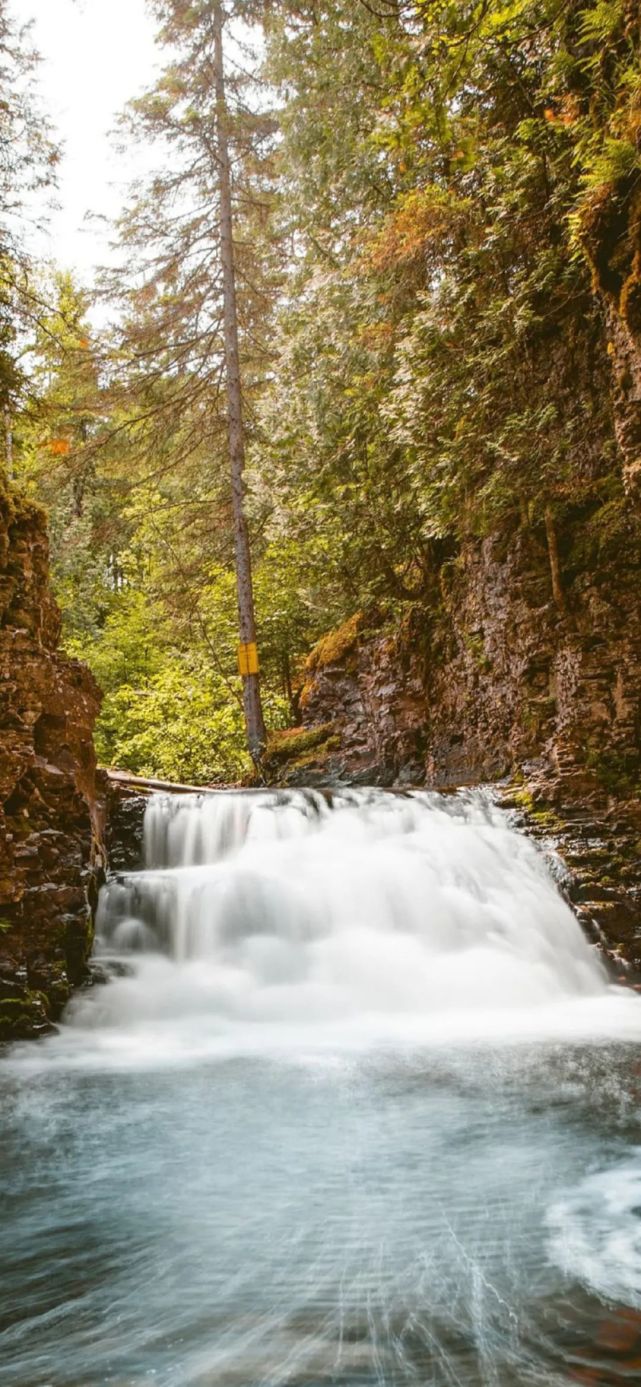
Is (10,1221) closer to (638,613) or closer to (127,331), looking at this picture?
(638,613)

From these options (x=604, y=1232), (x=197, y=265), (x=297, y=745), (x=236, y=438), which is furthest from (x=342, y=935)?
(x=197, y=265)

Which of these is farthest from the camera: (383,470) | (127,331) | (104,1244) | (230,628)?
(230,628)

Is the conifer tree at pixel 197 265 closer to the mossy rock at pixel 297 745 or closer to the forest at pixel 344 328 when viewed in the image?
the forest at pixel 344 328

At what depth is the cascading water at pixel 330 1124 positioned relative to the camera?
2.29m

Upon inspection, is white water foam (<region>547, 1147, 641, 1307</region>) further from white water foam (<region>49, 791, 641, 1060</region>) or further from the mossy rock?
the mossy rock

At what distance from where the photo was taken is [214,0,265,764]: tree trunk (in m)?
13.5

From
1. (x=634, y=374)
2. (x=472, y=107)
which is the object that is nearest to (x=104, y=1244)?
(x=634, y=374)

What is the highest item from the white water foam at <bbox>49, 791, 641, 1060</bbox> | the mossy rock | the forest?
the forest

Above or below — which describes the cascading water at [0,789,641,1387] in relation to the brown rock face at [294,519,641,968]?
below

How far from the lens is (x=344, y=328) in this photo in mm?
10773

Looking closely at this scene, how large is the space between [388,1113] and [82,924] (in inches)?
124

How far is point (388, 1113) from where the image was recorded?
430cm

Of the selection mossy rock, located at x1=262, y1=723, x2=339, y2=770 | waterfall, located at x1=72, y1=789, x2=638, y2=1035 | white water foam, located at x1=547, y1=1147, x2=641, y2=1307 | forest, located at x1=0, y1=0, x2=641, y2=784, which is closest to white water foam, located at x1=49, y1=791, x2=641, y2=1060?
waterfall, located at x1=72, y1=789, x2=638, y2=1035

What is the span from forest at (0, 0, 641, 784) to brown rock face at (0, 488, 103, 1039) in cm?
168
